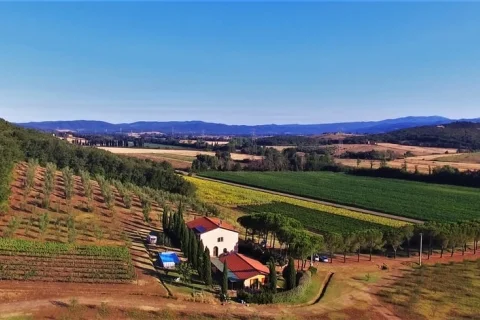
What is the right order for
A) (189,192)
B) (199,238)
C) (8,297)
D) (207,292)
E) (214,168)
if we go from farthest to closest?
(214,168), (189,192), (199,238), (207,292), (8,297)

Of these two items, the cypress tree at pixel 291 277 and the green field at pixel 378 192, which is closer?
the cypress tree at pixel 291 277

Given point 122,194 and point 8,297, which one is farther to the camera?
point 122,194

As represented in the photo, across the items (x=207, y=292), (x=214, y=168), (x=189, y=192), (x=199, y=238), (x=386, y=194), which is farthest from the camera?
(x=214, y=168)

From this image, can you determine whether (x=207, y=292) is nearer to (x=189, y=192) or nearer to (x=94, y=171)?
(x=189, y=192)

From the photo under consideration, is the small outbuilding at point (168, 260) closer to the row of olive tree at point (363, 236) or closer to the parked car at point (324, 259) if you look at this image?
the row of olive tree at point (363, 236)

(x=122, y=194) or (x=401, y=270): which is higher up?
(x=122, y=194)

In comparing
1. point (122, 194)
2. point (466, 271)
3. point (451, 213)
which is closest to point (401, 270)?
point (466, 271)

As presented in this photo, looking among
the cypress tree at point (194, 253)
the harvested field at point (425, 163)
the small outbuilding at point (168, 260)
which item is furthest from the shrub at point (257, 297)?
the harvested field at point (425, 163)

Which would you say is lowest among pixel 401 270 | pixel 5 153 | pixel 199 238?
pixel 401 270

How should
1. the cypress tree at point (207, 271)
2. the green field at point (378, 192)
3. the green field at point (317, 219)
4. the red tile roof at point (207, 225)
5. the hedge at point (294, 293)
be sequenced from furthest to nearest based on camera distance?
the green field at point (378, 192) < the green field at point (317, 219) < the red tile roof at point (207, 225) < the cypress tree at point (207, 271) < the hedge at point (294, 293)

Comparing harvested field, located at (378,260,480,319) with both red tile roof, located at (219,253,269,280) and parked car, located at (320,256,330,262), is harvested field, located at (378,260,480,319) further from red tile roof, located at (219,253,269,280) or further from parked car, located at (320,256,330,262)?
red tile roof, located at (219,253,269,280)
